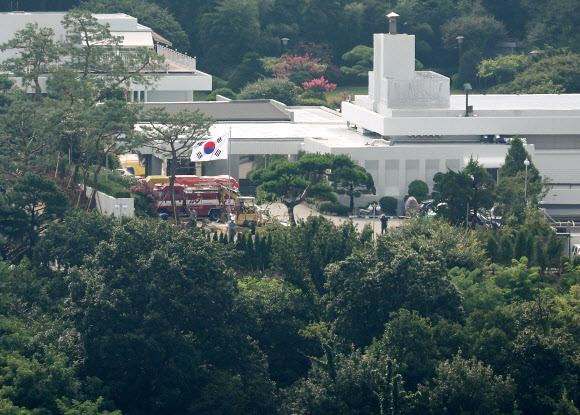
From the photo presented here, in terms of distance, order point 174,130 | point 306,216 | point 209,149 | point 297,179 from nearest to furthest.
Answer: point 209,149 < point 174,130 < point 297,179 < point 306,216

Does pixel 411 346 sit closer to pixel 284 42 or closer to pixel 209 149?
pixel 209 149

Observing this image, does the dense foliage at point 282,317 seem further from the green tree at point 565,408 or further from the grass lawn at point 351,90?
the grass lawn at point 351,90

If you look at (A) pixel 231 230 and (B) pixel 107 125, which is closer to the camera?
(A) pixel 231 230

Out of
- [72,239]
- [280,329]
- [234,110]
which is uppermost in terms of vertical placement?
[234,110]

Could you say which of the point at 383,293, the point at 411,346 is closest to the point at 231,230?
the point at 383,293

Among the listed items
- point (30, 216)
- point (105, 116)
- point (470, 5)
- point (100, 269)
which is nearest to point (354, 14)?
point (470, 5)

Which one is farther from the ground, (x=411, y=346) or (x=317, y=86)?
(x=317, y=86)

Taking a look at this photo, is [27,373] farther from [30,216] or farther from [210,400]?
[30,216]
